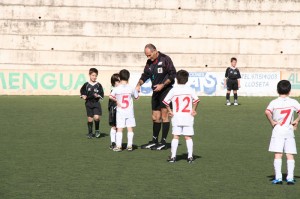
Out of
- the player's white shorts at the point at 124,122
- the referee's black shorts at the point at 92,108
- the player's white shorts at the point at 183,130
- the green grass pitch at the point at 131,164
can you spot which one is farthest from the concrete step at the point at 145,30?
the player's white shorts at the point at 183,130

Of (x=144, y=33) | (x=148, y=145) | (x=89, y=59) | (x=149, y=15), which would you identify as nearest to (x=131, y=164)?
(x=148, y=145)

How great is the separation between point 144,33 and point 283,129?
2736cm

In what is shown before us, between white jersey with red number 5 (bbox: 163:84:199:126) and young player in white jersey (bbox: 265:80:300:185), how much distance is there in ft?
6.80

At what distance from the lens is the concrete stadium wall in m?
35.6

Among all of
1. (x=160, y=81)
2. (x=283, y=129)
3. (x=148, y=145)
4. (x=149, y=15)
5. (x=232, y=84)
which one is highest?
(x=149, y=15)

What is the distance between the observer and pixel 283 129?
9164mm

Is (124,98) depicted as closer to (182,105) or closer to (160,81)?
(160,81)

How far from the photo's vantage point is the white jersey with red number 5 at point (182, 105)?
1099cm

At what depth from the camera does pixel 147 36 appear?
36125 mm

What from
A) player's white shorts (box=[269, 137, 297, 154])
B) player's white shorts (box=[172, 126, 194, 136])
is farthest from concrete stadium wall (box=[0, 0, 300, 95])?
player's white shorts (box=[269, 137, 297, 154])

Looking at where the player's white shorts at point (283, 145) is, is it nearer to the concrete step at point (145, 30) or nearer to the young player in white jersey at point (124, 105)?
the young player in white jersey at point (124, 105)

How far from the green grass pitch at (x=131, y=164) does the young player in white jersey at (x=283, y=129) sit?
254 millimetres

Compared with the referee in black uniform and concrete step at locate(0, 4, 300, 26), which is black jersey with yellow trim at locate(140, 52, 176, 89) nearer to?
the referee in black uniform

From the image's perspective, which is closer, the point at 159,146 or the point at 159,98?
the point at 159,146
